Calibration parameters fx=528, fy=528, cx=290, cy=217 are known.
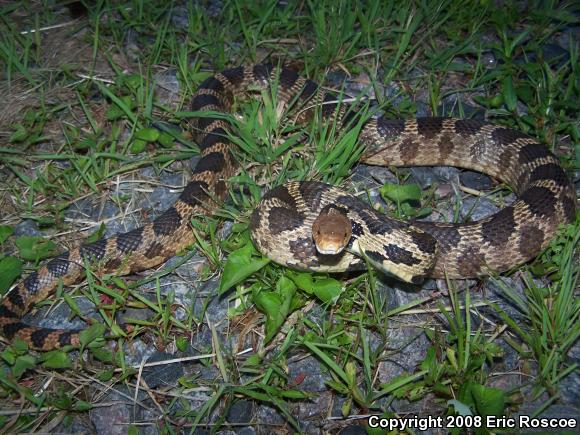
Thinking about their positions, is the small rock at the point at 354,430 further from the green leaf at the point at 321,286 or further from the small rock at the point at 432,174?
the small rock at the point at 432,174

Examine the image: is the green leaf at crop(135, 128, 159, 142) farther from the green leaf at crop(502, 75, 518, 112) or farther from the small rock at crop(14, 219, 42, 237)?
the green leaf at crop(502, 75, 518, 112)

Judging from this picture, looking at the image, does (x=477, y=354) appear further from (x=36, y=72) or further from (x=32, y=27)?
(x=32, y=27)

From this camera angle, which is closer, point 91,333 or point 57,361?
point 57,361

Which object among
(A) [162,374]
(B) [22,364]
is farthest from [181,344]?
(B) [22,364]

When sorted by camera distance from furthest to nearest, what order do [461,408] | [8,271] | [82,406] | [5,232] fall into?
[5,232]
[8,271]
[82,406]
[461,408]

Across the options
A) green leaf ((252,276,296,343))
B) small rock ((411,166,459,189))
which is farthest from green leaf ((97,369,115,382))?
small rock ((411,166,459,189))

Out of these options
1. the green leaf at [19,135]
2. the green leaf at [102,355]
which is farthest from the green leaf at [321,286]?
the green leaf at [19,135]

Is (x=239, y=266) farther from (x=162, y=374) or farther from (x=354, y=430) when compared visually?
(x=354, y=430)

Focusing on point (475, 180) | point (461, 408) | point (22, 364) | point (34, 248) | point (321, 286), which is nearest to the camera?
point (461, 408)
